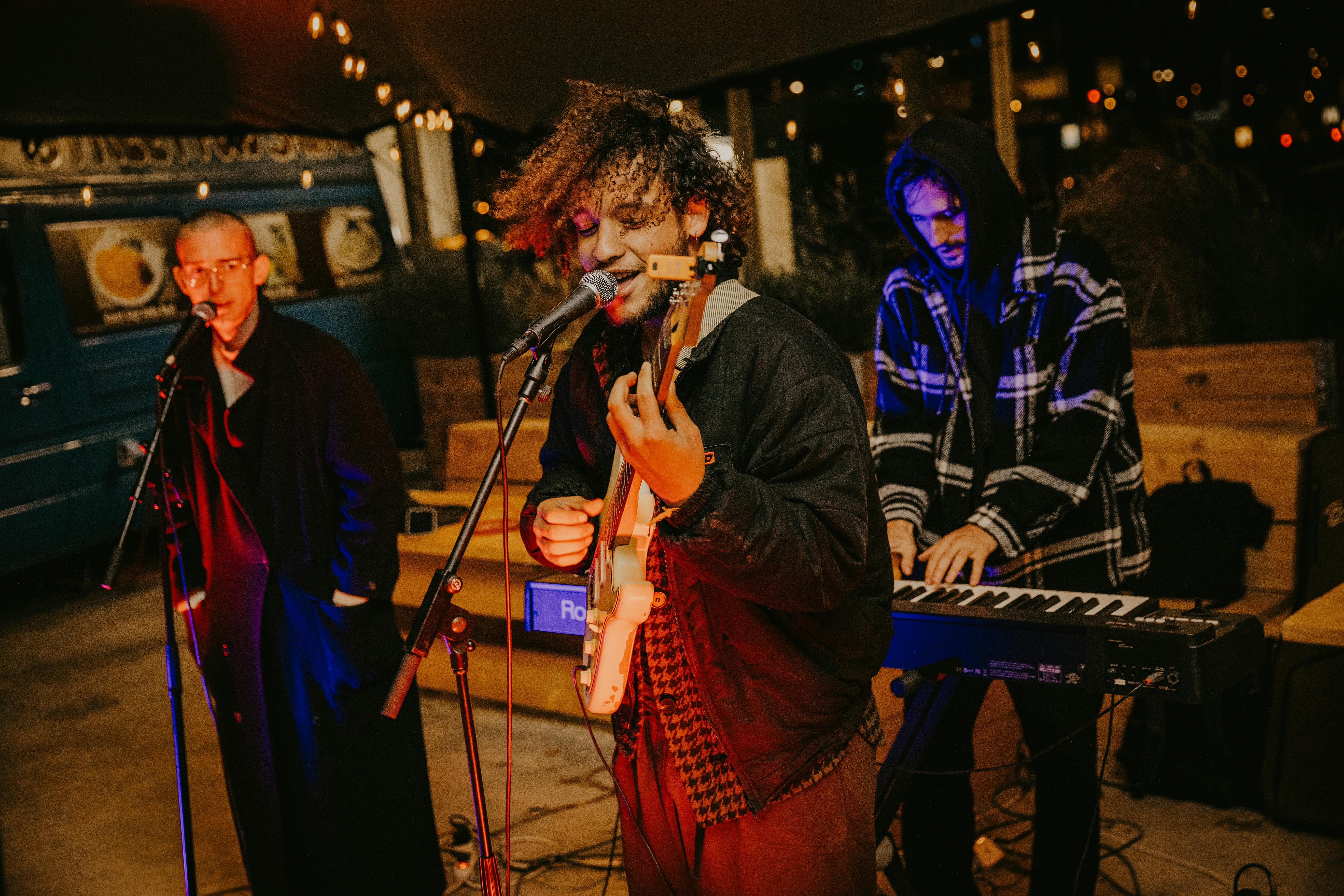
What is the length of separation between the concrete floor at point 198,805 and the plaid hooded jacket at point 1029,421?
115 cm

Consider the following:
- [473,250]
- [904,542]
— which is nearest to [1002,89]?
[473,250]

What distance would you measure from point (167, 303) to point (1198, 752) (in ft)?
23.1

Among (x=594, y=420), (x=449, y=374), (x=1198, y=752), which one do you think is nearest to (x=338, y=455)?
(x=594, y=420)

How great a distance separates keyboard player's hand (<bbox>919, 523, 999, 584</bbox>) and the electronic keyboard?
0.16 ft

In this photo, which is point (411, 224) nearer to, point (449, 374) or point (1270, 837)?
point (449, 374)

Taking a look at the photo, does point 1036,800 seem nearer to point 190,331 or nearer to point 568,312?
point 568,312

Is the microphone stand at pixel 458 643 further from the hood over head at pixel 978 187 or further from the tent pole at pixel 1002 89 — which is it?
the tent pole at pixel 1002 89

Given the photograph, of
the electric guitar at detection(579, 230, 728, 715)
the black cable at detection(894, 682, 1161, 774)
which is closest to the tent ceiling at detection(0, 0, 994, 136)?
the black cable at detection(894, 682, 1161, 774)

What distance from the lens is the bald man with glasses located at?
290 cm

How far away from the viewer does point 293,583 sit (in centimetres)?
288

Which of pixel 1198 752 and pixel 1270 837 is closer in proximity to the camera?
pixel 1270 837

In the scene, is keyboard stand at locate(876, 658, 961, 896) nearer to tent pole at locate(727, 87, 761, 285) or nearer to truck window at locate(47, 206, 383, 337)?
truck window at locate(47, 206, 383, 337)

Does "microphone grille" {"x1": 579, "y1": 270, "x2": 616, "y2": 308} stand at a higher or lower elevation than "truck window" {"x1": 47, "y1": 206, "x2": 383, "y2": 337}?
lower

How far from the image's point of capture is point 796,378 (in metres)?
1.54
